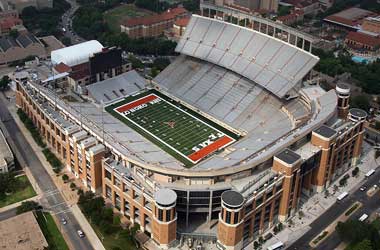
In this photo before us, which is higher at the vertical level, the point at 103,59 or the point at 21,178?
the point at 103,59

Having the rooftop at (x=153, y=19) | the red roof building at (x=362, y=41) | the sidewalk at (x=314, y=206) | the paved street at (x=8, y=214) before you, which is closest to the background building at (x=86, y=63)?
the paved street at (x=8, y=214)

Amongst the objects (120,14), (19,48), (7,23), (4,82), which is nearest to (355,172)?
(4,82)

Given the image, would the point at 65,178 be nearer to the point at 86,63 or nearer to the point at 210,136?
the point at 210,136

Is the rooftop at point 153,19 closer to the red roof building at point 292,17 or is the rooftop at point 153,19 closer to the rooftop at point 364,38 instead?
the red roof building at point 292,17

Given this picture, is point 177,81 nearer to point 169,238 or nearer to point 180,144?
point 180,144

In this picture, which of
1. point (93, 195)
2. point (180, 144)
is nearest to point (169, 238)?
point (93, 195)

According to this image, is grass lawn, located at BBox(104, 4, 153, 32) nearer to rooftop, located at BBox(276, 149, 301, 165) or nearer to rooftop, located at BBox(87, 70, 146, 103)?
rooftop, located at BBox(87, 70, 146, 103)
